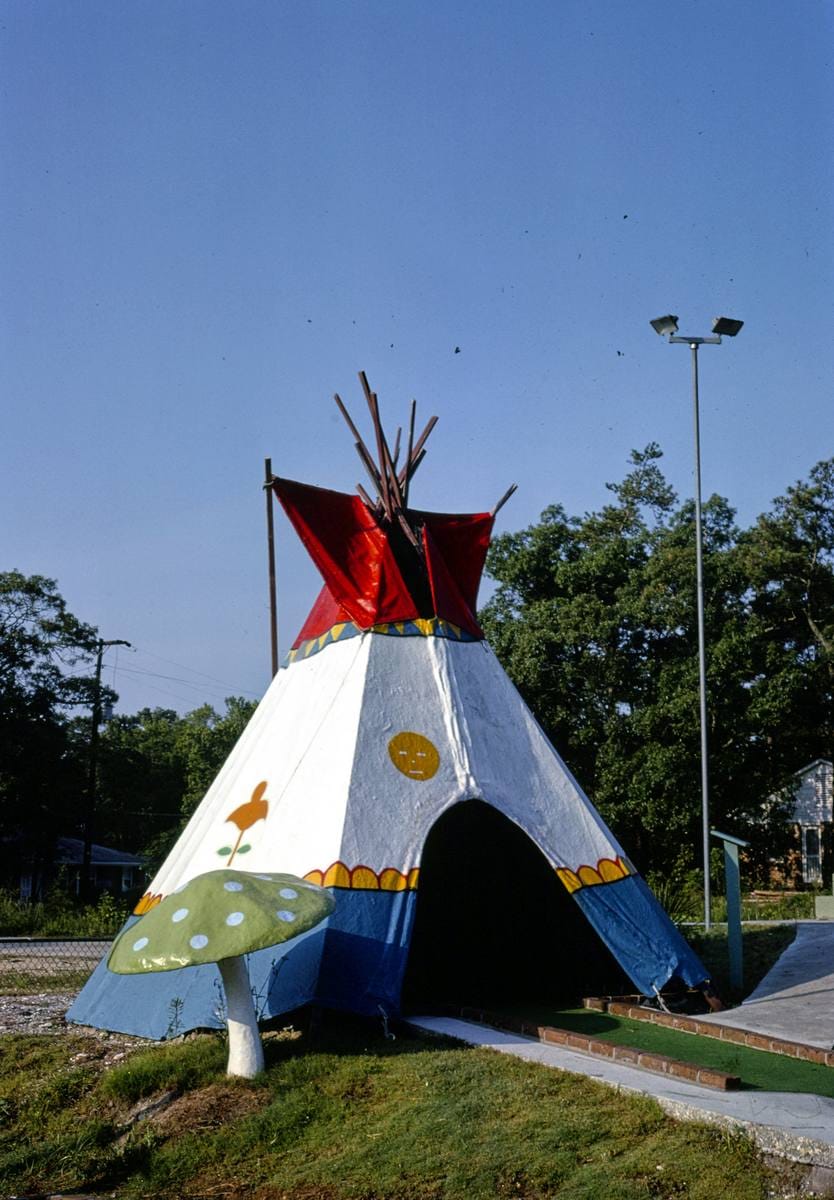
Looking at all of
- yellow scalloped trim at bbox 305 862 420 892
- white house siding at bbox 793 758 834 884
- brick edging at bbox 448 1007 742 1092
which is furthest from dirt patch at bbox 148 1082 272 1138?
white house siding at bbox 793 758 834 884

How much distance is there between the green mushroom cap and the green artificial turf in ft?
7.54

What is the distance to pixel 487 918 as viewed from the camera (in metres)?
11.3

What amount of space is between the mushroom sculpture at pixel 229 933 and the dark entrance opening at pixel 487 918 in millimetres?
3384

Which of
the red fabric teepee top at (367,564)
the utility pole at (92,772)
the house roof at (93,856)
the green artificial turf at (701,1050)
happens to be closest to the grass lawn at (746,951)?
the green artificial turf at (701,1050)

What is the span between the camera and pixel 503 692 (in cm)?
1081

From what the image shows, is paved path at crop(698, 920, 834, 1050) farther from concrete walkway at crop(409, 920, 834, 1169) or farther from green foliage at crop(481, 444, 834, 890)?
green foliage at crop(481, 444, 834, 890)

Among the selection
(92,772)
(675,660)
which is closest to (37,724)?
(92,772)

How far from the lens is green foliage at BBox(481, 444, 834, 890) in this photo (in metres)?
23.0

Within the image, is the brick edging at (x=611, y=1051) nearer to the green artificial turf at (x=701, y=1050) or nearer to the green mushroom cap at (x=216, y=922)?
the green artificial turf at (x=701, y=1050)

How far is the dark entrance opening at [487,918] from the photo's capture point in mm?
10516

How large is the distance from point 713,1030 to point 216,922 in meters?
3.69

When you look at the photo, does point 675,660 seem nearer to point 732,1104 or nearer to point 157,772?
point 732,1104

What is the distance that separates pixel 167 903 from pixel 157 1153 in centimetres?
160

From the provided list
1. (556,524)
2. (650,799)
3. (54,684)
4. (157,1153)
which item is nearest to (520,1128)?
(157,1153)
